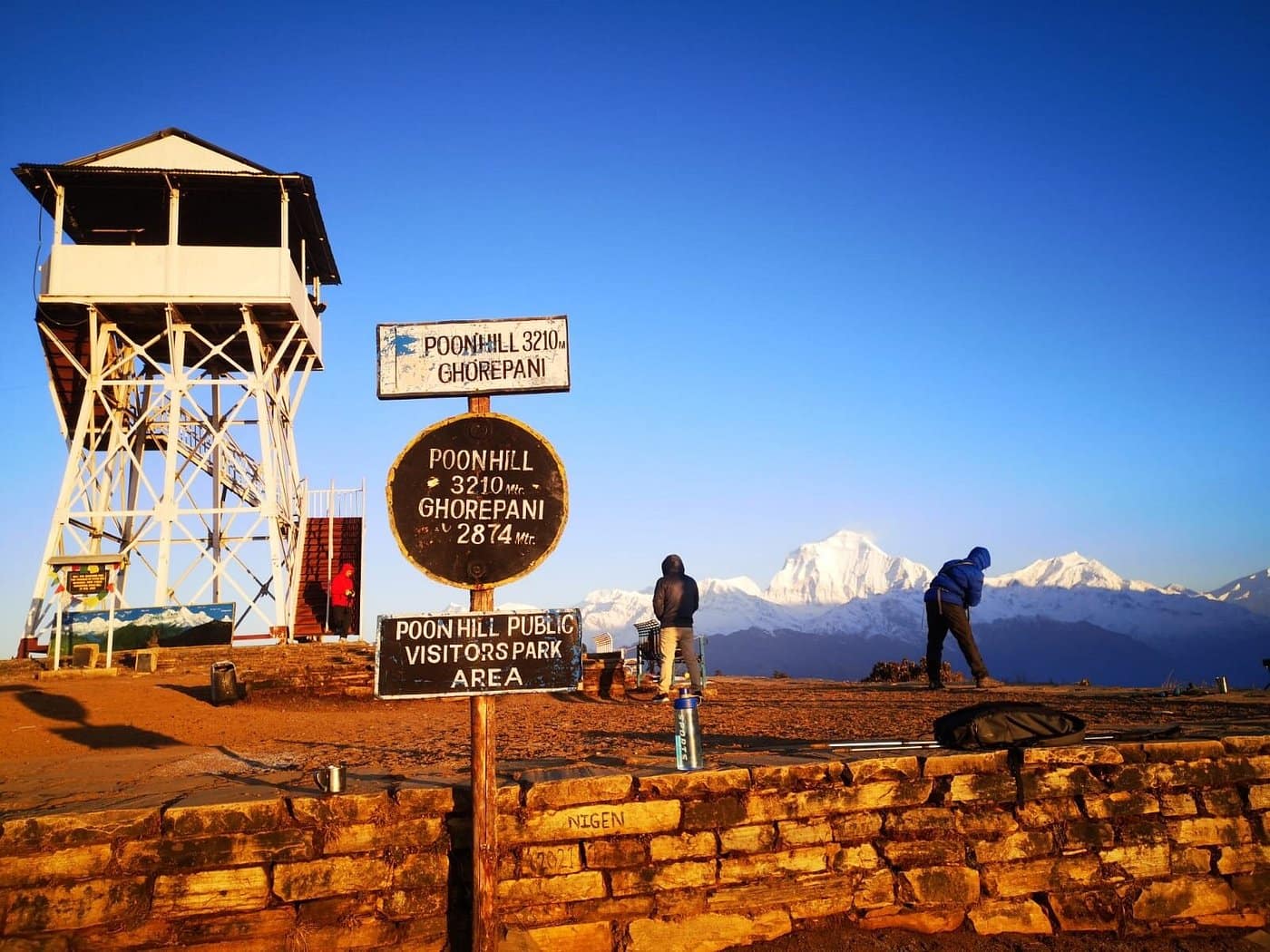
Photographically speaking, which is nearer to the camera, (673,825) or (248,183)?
(673,825)

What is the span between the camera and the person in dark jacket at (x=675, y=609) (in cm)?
1088

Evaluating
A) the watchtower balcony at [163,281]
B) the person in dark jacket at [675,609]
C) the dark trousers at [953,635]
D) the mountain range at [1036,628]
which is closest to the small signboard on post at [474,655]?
the person in dark jacket at [675,609]

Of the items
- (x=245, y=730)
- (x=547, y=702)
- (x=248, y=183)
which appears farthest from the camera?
(x=248, y=183)

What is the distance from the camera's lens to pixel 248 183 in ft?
67.2

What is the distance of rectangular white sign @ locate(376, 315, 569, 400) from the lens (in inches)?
166

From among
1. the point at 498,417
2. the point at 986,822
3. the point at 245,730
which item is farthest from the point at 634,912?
the point at 245,730

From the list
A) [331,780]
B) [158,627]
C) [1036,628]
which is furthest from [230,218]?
[1036,628]

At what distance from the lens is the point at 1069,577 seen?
125500 mm

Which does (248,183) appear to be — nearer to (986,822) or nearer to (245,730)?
(245,730)

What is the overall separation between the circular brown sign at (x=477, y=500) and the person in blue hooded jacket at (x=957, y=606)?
8.75 m

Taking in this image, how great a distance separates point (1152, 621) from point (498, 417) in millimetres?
128897

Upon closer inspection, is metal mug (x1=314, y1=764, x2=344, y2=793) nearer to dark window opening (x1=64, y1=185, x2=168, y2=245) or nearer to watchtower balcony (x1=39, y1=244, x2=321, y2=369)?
watchtower balcony (x1=39, y1=244, x2=321, y2=369)

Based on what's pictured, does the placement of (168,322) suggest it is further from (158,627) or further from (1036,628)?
(1036,628)

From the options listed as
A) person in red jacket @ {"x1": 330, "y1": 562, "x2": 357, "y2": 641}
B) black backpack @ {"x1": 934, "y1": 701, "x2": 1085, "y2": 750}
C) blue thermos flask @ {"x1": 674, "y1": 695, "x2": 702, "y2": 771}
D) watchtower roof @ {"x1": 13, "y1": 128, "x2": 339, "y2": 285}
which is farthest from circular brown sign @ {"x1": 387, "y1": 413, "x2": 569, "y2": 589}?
watchtower roof @ {"x1": 13, "y1": 128, "x2": 339, "y2": 285}
